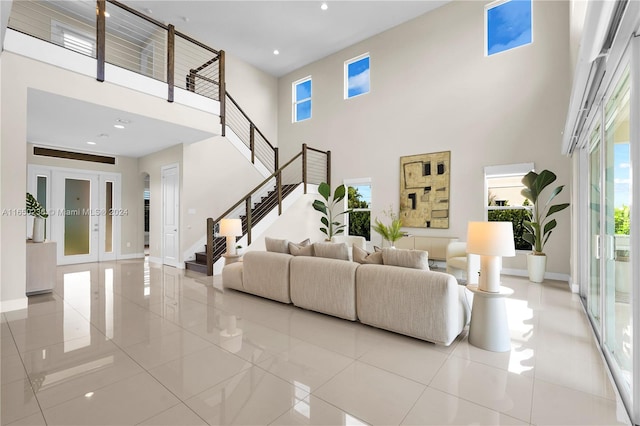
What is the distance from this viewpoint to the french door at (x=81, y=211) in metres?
7.41

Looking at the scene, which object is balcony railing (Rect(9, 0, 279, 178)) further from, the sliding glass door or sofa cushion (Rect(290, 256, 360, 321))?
the sliding glass door

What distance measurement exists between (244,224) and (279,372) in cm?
536

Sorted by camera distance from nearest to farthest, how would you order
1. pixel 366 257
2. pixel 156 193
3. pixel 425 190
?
pixel 366 257 → pixel 425 190 → pixel 156 193

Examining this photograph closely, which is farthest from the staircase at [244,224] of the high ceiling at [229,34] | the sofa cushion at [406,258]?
the sofa cushion at [406,258]

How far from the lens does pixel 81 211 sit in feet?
26.0

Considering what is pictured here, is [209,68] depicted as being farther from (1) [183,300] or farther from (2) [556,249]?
(2) [556,249]

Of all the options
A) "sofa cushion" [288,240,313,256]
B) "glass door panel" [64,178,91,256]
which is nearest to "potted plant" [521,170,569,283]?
"sofa cushion" [288,240,313,256]

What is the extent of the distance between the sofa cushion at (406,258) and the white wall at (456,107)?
411cm

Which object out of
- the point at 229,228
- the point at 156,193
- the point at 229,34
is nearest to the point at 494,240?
the point at 229,228

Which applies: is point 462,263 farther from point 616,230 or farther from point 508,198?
point 616,230

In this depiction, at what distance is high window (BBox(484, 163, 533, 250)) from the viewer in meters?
6.21

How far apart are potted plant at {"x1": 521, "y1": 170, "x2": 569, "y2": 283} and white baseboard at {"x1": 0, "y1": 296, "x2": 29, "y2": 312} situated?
25.9 feet

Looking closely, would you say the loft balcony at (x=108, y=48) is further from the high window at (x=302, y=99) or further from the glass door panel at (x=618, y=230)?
the glass door panel at (x=618, y=230)

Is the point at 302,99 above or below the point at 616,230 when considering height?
above
